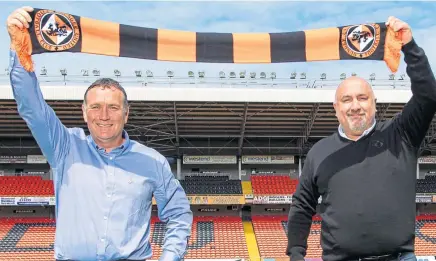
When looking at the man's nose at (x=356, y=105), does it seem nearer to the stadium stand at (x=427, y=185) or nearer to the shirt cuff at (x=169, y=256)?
the shirt cuff at (x=169, y=256)

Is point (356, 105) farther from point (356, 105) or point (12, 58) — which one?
point (12, 58)

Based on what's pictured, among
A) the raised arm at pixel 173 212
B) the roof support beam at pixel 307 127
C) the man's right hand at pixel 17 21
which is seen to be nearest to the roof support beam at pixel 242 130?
the roof support beam at pixel 307 127

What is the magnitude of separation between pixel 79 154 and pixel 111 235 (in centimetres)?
47

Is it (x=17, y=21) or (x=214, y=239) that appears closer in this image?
(x=17, y=21)

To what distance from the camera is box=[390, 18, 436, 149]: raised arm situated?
227 centimetres

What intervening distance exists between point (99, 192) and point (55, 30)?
2060mm

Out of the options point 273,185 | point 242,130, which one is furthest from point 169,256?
point 273,185

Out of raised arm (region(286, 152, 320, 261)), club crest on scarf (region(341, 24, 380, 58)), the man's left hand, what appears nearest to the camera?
the man's left hand

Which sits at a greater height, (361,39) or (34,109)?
(361,39)

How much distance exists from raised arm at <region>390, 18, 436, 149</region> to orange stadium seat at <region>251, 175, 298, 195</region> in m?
18.6

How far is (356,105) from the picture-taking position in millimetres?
2355

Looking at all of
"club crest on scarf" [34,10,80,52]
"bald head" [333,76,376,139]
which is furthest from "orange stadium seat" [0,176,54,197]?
"bald head" [333,76,376,139]

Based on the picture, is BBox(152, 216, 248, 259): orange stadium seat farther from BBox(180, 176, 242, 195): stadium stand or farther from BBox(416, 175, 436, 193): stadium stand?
BBox(416, 175, 436, 193): stadium stand

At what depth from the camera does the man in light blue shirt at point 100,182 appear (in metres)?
2.06
